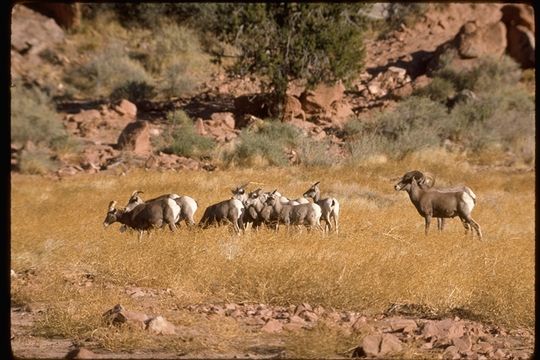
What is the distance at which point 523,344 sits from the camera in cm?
703

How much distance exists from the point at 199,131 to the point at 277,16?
17.7 feet

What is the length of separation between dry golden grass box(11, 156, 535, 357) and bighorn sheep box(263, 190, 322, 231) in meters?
0.58

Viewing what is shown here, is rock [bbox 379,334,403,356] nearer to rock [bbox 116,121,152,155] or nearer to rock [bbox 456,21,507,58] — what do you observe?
rock [bbox 116,121,152,155]

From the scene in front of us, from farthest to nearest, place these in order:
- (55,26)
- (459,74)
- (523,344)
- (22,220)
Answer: (55,26), (459,74), (22,220), (523,344)

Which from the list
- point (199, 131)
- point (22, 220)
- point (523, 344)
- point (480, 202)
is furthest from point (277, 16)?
point (523, 344)

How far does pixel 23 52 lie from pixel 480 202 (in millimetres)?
28959

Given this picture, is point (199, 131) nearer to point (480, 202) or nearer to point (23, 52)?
point (480, 202)

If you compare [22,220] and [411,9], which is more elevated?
[411,9]

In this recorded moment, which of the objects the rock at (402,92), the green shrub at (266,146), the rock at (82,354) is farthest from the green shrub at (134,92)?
the rock at (82,354)

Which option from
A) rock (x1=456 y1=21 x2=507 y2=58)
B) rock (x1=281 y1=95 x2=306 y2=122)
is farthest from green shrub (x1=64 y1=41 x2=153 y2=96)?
rock (x1=456 y1=21 x2=507 y2=58)

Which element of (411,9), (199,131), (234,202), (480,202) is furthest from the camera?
(411,9)

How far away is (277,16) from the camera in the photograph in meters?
27.1
